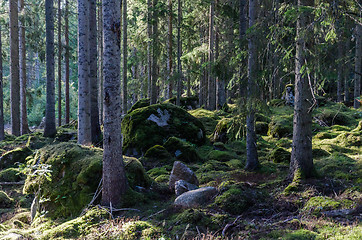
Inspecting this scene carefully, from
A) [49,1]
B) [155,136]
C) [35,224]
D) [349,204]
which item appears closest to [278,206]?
[349,204]

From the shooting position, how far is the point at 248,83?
8.20m

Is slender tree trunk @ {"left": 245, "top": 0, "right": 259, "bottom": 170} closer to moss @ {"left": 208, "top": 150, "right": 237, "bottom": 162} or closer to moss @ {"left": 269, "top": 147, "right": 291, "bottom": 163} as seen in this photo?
moss @ {"left": 269, "top": 147, "right": 291, "bottom": 163}

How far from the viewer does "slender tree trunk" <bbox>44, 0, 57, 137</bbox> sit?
13.8 meters

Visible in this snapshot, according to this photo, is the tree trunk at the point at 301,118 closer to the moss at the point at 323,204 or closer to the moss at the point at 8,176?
the moss at the point at 323,204

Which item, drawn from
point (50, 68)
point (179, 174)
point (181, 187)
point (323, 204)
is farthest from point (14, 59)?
point (323, 204)

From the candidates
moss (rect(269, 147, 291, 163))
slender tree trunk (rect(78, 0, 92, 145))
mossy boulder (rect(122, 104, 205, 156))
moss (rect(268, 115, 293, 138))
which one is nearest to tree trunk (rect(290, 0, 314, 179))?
moss (rect(269, 147, 291, 163))

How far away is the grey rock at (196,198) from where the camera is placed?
5648 millimetres

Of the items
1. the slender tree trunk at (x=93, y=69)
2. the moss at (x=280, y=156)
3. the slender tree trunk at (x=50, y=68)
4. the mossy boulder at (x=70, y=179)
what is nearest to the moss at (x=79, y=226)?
the mossy boulder at (x=70, y=179)

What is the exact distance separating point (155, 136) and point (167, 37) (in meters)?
10.9

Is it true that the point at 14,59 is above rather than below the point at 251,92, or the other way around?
above

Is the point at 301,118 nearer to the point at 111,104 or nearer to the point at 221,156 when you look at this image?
the point at 111,104

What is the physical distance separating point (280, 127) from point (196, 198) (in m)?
8.88

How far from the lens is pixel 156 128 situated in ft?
39.2

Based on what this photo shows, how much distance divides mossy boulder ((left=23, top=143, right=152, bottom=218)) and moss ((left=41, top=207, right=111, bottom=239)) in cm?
73
